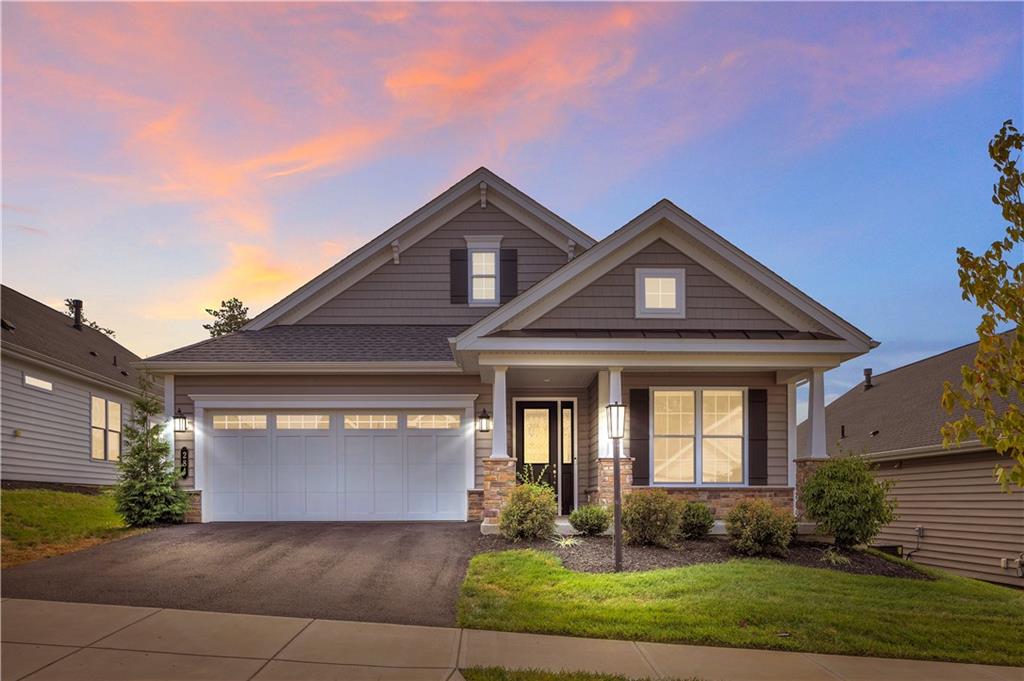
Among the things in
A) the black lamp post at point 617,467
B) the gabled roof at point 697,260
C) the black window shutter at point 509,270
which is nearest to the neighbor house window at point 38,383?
the black window shutter at point 509,270

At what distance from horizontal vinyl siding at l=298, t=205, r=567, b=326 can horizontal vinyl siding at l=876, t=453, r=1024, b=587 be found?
9.50 metres

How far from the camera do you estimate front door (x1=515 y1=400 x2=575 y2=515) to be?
606 inches

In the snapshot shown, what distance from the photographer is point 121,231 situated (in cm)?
1722

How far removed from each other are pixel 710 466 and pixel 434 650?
8458 millimetres

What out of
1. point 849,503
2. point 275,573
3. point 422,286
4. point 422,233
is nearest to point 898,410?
point 849,503

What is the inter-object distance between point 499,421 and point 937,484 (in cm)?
1046

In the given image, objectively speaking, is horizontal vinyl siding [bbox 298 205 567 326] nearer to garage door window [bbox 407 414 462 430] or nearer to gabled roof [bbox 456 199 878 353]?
garage door window [bbox 407 414 462 430]

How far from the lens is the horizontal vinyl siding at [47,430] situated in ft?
57.4

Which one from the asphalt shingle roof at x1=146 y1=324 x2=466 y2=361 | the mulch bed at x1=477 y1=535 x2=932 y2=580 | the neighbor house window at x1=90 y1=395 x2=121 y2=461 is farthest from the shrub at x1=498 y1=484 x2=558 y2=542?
the neighbor house window at x1=90 y1=395 x2=121 y2=461

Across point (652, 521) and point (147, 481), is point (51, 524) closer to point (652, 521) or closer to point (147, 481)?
point (147, 481)

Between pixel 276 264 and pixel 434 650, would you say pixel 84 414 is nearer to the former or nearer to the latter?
pixel 276 264

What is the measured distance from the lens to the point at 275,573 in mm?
9422

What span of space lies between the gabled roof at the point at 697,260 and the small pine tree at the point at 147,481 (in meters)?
6.82

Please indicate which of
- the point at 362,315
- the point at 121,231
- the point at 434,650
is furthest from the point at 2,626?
the point at 121,231
